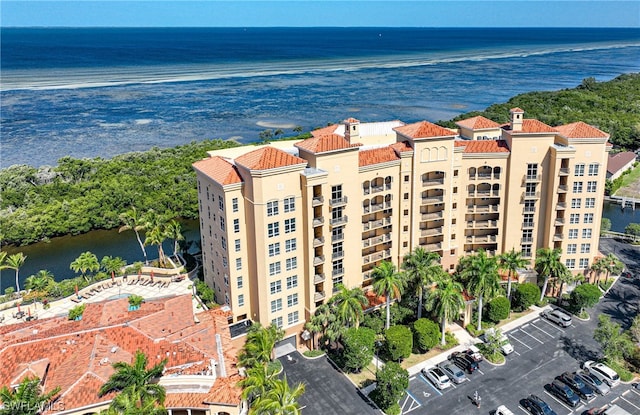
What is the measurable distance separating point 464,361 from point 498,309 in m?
8.88

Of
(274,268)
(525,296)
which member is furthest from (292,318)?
(525,296)

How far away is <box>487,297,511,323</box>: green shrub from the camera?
2309 inches

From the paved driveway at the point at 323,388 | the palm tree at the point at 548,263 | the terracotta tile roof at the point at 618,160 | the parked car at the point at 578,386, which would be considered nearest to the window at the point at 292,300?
the paved driveway at the point at 323,388

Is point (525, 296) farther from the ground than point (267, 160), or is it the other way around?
point (267, 160)

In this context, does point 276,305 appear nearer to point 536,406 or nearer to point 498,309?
point 498,309

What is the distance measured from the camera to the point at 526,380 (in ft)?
166

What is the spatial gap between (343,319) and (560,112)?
13549 centimetres

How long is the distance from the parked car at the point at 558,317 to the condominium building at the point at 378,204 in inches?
287

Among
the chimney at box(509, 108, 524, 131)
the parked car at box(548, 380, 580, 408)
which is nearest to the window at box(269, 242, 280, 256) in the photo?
the parked car at box(548, 380, 580, 408)

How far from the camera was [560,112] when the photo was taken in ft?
528

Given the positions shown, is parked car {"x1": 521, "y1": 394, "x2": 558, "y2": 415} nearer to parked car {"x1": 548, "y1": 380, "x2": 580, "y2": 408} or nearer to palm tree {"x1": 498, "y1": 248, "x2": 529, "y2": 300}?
parked car {"x1": 548, "y1": 380, "x2": 580, "y2": 408}

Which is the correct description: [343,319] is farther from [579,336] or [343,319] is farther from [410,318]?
[579,336]

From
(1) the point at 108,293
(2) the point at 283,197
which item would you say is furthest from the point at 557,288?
(1) the point at 108,293

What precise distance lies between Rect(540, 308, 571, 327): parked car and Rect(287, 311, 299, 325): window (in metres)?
28.1
